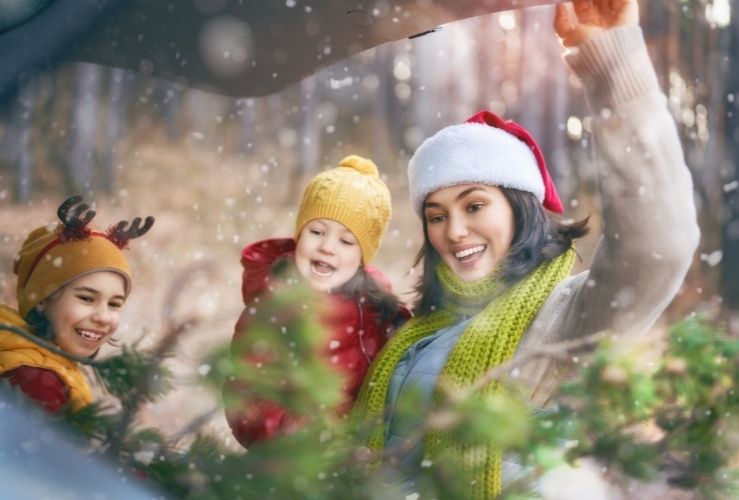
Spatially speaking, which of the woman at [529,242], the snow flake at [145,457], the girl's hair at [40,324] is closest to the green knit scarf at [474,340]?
the woman at [529,242]

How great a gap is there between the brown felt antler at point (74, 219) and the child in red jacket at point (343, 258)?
7.9 inches

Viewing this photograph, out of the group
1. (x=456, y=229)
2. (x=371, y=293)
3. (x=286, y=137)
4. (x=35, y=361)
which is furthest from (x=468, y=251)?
(x=35, y=361)

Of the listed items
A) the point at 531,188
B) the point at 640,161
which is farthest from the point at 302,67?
the point at 640,161

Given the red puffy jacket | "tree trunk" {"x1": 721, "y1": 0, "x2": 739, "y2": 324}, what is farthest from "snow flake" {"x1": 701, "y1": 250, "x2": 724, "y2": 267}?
the red puffy jacket

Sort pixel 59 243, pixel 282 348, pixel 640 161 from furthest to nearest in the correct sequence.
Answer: pixel 59 243 → pixel 640 161 → pixel 282 348

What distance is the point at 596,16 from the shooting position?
3.61 ft

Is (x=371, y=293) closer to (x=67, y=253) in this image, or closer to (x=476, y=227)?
(x=476, y=227)

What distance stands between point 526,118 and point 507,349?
0.99 feet

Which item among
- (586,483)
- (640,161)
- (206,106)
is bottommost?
(586,483)

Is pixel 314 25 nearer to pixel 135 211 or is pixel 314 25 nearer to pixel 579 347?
pixel 135 211

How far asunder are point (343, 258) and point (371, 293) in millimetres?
61

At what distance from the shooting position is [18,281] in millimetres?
1176

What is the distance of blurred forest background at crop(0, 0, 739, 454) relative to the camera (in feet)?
3.79

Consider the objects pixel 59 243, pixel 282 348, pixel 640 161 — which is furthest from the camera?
pixel 59 243
